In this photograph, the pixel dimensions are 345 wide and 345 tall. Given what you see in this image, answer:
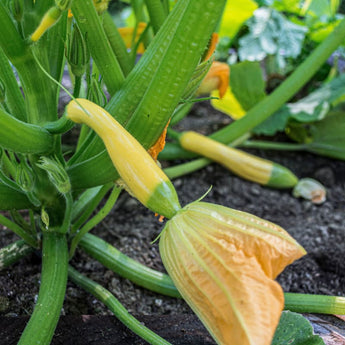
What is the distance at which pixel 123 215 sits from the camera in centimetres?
166

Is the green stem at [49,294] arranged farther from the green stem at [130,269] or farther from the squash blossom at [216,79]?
the squash blossom at [216,79]

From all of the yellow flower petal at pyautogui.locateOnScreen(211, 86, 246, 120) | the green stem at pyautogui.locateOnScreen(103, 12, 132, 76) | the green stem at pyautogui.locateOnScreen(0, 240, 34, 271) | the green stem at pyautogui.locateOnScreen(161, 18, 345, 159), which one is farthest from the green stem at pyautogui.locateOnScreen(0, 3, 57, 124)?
the yellow flower petal at pyautogui.locateOnScreen(211, 86, 246, 120)

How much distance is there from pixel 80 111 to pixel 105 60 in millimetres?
209

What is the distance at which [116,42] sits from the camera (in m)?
1.24

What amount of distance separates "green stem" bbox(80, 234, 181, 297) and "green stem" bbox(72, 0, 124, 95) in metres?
0.44

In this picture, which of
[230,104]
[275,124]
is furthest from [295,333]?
[230,104]

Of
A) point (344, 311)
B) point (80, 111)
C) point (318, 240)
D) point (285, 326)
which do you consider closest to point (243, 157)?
point (318, 240)

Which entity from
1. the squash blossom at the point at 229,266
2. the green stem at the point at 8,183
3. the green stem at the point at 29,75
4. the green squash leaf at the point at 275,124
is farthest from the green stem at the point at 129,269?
the green squash leaf at the point at 275,124

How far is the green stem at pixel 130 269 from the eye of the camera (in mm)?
1215

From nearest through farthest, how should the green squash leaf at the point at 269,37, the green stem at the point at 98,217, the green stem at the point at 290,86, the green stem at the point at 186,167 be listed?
1. the green stem at the point at 98,217
2. the green stem at the point at 290,86
3. the green stem at the point at 186,167
4. the green squash leaf at the point at 269,37

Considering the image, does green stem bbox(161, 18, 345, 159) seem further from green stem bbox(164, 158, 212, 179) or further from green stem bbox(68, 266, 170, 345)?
green stem bbox(68, 266, 170, 345)

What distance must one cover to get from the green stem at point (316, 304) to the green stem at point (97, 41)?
610mm

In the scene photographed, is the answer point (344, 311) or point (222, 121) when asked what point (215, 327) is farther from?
point (222, 121)

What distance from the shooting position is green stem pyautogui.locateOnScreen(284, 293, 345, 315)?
1.08 m
